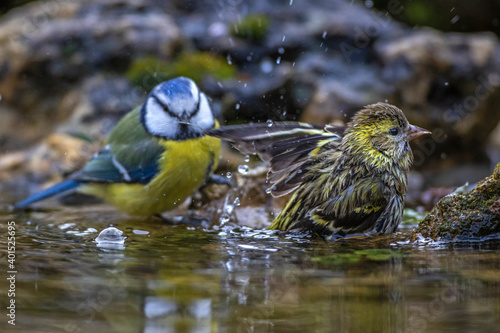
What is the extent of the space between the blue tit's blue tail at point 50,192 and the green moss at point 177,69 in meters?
2.19

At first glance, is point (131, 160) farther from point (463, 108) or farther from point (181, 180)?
point (463, 108)

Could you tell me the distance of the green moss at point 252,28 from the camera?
7.40m

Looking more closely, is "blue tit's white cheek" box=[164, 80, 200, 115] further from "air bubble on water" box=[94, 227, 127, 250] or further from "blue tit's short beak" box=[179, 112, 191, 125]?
"air bubble on water" box=[94, 227, 127, 250]

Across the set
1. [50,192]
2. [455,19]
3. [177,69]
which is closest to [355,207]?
[50,192]

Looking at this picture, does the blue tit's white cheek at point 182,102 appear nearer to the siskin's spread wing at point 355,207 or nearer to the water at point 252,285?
the water at point 252,285

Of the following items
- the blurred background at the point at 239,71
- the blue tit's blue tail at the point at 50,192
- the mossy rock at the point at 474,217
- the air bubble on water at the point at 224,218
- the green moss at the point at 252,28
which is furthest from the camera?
the green moss at the point at 252,28

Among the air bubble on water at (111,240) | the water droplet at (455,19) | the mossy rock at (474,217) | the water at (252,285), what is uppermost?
the water droplet at (455,19)

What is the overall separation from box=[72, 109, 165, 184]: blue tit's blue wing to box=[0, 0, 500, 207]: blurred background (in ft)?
3.57

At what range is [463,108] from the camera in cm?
674

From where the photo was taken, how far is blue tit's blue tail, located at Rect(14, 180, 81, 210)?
501 centimetres

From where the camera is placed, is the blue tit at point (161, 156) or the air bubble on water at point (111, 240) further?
the blue tit at point (161, 156)

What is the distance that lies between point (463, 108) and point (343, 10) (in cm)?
209

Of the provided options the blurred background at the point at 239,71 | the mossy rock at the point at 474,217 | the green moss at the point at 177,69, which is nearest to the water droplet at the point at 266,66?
the blurred background at the point at 239,71

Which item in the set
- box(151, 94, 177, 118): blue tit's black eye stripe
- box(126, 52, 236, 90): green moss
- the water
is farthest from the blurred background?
the water
